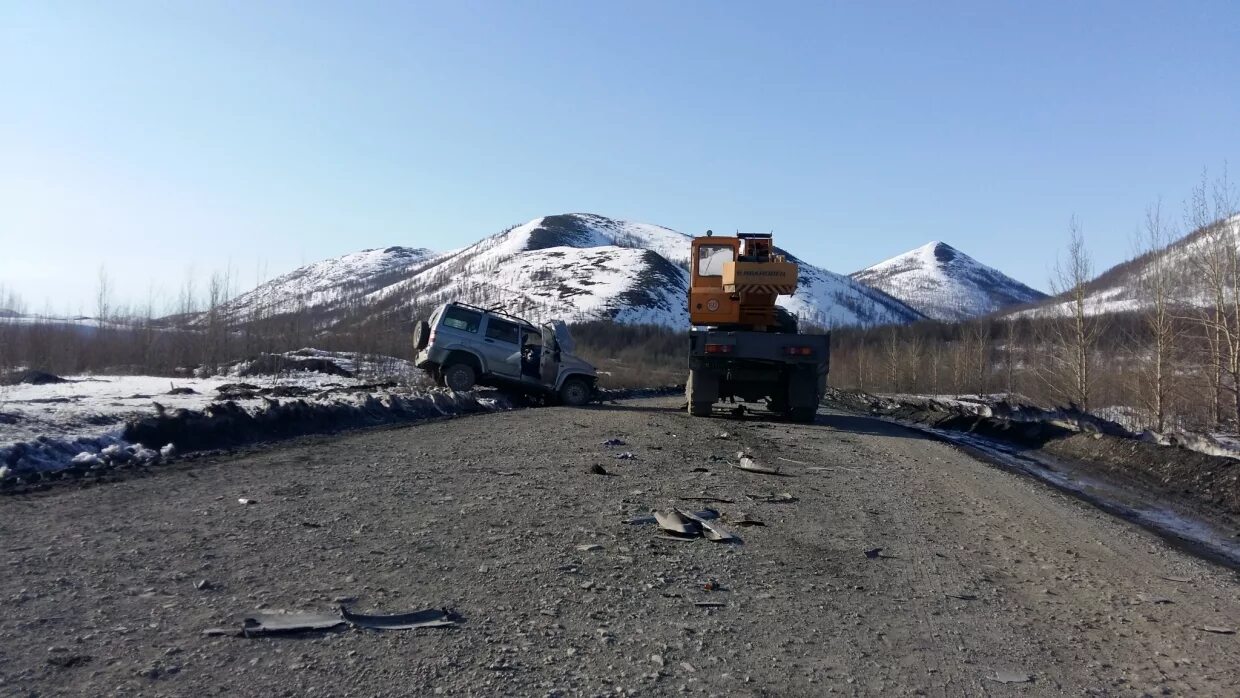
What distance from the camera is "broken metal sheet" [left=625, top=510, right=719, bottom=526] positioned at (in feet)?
26.3

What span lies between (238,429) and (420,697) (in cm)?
1154

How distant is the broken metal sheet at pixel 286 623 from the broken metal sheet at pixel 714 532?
347cm

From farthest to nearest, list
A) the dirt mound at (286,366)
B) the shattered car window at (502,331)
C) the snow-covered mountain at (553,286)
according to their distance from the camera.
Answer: the snow-covered mountain at (553,286), the dirt mound at (286,366), the shattered car window at (502,331)

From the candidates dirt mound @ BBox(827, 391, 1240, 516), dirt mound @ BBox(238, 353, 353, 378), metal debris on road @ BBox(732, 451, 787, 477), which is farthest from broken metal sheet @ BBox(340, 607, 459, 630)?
dirt mound @ BBox(238, 353, 353, 378)

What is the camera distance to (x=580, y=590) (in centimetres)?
584

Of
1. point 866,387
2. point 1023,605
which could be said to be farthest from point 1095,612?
point 866,387

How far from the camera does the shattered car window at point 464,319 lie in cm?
2411

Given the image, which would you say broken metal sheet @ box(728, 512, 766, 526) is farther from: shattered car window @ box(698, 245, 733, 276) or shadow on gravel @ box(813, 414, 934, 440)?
shattered car window @ box(698, 245, 733, 276)

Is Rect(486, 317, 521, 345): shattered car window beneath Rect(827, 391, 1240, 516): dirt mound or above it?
above

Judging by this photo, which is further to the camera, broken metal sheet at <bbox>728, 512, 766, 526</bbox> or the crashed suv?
the crashed suv

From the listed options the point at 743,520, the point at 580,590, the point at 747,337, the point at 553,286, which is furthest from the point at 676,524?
the point at 553,286

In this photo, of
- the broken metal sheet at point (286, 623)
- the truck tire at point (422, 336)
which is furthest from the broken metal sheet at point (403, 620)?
the truck tire at point (422, 336)

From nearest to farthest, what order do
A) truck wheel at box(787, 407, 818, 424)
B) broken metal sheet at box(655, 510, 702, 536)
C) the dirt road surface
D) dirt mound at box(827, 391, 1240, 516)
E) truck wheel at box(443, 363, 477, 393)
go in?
1. the dirt road surface
2. broken metal sheet at box(655, 510, 702, 536)
3. dirt mound at box(827, 391, 1240, 516)
4. truck wheel at box(787, 407, 818, 424)
5. truck wheel at box(443, 363, 477, 393)

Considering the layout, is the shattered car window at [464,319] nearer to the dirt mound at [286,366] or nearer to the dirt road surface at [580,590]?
the dirt mound at [286,366]
